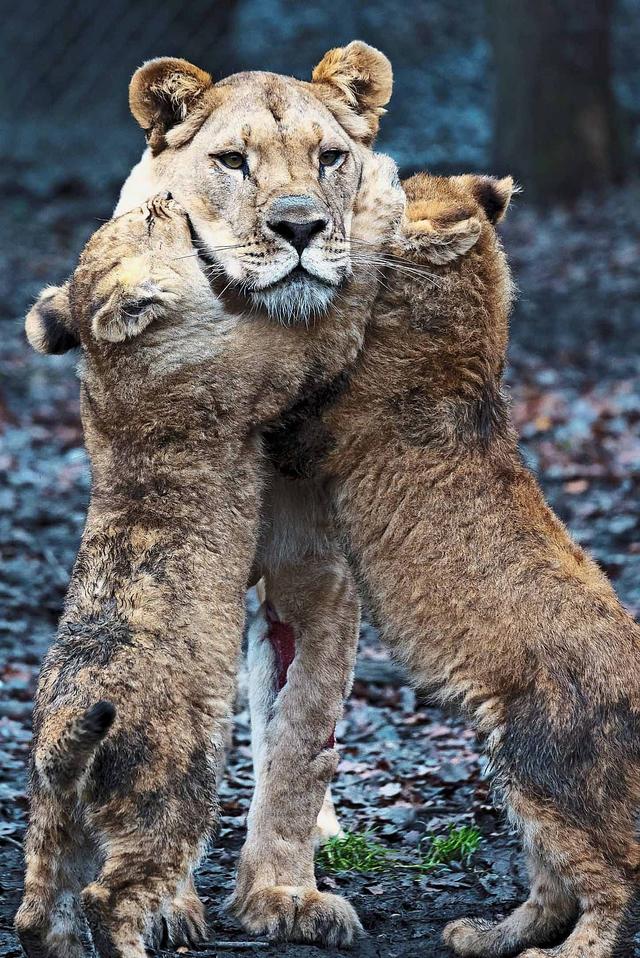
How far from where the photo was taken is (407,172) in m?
20.4

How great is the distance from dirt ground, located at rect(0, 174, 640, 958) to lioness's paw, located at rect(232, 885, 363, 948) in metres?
0.06

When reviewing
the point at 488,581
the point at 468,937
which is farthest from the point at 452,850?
the point at 488,581

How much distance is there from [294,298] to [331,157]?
0.73 metres

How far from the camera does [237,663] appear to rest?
15.4 feet

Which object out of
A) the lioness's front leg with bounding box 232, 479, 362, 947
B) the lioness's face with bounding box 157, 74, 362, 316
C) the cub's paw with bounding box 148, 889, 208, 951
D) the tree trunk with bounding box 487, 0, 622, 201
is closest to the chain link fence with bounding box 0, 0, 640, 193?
the tree trunk with bounding box 487, 0, 622, 201

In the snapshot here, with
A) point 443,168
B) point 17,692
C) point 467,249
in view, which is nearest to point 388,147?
point 443,168

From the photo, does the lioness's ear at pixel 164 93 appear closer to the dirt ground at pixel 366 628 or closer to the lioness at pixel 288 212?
the lioness at pixel 288 212

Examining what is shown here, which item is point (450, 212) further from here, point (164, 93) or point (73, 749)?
point (73, 749)

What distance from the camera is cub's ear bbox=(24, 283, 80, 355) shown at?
5.29 metres

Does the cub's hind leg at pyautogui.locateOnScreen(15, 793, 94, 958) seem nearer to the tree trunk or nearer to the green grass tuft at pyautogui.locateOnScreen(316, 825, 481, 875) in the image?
the green grass tuft at pyautogui.locateOnScreen(316, 825, 481, 875)

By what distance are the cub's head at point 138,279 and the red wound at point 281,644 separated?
139 cm

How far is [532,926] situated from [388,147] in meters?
17.7

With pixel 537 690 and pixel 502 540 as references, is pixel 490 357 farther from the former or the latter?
pixel 537 690

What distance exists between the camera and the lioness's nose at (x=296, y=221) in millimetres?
4727
